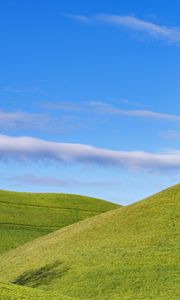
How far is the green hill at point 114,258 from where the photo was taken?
34844 millimetres

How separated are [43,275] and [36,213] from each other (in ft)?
130

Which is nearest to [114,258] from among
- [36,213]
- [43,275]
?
[43,275]

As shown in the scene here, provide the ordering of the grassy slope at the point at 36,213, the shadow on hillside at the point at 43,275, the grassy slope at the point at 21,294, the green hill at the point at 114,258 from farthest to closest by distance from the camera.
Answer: the grassy slope at the point at 36,213
the shadow on hillside at the point at 43,275
the green hill at the point at 114,258
the grassy slope at the point at 21,294

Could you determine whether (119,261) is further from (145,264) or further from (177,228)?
(177,228)

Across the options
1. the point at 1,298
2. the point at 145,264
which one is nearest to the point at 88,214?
the point at 145,264

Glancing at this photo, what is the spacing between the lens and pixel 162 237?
41.0 meters

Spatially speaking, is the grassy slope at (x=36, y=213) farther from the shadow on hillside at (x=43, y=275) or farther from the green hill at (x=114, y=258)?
the shadow on hillside at (x=43, y=275)

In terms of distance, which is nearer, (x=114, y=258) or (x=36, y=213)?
(x=114, y=258)

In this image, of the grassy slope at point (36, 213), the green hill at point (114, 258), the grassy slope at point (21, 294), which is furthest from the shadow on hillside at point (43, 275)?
the grassy slope at point (36, 213)

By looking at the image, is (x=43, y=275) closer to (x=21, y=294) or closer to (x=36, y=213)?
(x=21, y=294)

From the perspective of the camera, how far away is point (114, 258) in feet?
130

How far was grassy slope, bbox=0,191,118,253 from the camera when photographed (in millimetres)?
69375

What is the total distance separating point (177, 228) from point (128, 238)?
3.58 meters

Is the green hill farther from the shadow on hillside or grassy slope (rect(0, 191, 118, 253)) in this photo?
grassy slope (rect(0, 191, 118, 253))
